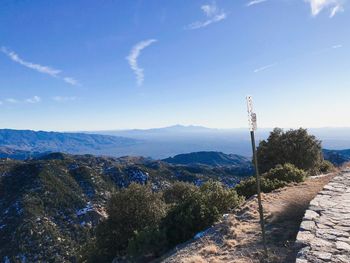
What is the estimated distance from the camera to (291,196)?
18734 millimetres

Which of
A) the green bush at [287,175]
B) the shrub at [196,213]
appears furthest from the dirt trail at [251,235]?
the green bush at [287,175]

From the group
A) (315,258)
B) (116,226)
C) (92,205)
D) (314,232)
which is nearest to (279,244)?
(314,232)

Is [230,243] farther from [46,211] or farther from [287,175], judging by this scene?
[46,211]

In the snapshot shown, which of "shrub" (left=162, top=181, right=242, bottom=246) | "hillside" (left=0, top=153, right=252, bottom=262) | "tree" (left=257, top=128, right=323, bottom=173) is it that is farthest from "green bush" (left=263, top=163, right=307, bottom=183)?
"hillside" (left=0, top=153, right=252, bottom=262)

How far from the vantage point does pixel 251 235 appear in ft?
46.6

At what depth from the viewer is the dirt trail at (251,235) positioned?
12156 millimetres

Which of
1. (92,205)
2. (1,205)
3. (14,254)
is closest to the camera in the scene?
(14,254)

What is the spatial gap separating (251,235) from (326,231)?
3.71 metres

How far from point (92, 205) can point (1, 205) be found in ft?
126

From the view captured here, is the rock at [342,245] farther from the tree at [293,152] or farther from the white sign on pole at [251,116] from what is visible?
the tree at [293,152]

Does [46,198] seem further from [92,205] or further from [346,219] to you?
[346,219]

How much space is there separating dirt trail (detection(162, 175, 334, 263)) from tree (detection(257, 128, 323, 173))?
24686 millimetres

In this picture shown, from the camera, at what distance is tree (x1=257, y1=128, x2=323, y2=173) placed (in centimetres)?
4303

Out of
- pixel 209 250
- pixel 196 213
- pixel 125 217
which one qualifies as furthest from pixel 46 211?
pixel 209 250
